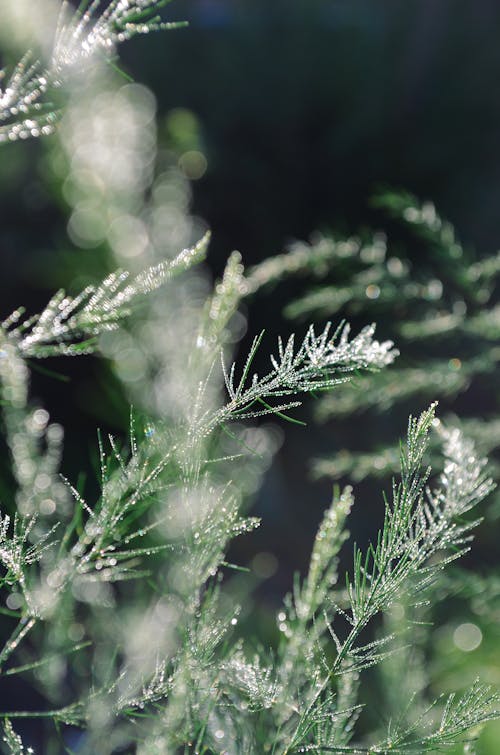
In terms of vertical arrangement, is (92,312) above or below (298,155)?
above

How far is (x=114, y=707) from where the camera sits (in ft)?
0.96

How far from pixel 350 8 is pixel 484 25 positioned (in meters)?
0.31

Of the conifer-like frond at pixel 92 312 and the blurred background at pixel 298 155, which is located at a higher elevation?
the conifer-like frond at pixel 92 312

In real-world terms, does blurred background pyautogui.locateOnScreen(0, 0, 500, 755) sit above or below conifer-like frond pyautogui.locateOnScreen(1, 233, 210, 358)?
below

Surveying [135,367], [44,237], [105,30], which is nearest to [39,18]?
[135,367]

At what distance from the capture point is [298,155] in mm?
1530

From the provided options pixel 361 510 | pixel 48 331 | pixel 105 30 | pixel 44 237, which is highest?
pixel 105 30

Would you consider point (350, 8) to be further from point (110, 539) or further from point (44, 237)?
point (110, 539)

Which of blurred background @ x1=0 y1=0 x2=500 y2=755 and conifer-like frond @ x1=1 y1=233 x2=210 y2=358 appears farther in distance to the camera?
blurred background @ x1=0 y1=0 x2=500 y2=755

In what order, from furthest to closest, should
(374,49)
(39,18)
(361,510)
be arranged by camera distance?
(374,49) → (361,510) → (39,18)

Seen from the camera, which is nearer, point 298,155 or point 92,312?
point 92,312

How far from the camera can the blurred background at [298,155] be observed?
Result: 4.72 ft

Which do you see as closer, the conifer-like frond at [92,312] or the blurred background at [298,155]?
the conifer-like frond at [92,312]

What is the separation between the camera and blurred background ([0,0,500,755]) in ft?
4.72
